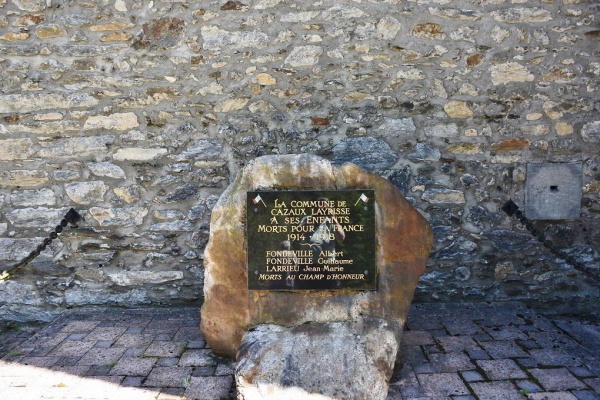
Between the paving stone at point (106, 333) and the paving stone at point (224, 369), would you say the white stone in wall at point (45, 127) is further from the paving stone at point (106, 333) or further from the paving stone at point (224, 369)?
the paving stone at point (224, 369)

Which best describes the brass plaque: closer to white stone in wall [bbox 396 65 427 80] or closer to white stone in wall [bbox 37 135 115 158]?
white stone in wall [bbox 396 65 427 80]

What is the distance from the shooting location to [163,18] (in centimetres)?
358

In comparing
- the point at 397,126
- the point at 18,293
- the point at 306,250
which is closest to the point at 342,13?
the point at 397,126

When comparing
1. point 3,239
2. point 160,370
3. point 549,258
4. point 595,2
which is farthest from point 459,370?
point 3,239

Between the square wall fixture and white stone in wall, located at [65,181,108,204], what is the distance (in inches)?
140

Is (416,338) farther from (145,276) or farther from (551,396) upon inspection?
(145,276)

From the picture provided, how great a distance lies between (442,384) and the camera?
2.61 metres

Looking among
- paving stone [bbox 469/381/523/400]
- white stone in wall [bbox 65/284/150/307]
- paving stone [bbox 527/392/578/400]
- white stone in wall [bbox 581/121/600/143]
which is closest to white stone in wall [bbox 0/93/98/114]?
white stone in wall [bbox 65/284/150/307]

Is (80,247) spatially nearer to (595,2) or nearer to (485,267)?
(485,267)

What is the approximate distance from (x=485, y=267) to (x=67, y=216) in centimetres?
356

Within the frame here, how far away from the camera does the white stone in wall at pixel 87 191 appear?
3.71 m

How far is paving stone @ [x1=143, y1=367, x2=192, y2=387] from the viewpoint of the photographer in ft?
8.77

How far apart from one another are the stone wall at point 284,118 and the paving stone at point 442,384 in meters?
1.20

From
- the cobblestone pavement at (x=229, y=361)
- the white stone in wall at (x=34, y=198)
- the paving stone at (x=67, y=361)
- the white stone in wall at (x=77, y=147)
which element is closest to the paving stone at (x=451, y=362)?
the cobblestone pavement at (x=229, y=361)
